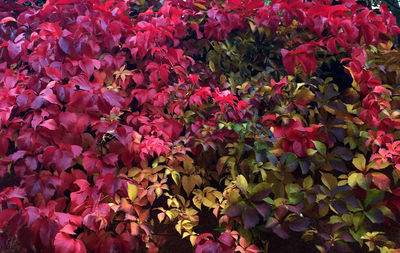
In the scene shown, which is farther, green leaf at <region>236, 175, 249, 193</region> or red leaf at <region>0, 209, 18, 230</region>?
green leaf at <region>236, 175, 249, 193</region>

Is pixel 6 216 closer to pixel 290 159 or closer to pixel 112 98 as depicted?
pixel 112 98

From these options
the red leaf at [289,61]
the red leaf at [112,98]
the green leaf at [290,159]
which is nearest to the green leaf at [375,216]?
the green leaf at [290,159]

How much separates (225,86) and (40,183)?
106cm

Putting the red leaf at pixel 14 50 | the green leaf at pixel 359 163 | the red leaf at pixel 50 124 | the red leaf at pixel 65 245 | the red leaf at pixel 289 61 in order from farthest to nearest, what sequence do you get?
the red leaf at pixel 14 50
the red leaf at pixel 289 61
the green leaf at pixel 359 163
the red leaf at pixel 50 124
the red leaf at pixel 65 245

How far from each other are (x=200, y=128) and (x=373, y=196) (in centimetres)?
86

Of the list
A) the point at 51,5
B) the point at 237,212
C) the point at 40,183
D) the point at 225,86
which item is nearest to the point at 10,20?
the point at 51,5

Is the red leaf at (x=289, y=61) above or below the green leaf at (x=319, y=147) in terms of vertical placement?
above

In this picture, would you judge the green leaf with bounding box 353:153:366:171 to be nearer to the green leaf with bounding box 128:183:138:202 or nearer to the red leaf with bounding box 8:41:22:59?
the green leaf with bounding box 128:183:138:202

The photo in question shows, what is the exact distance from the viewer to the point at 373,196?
164 centimetres

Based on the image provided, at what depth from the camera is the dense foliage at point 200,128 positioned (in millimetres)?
1623

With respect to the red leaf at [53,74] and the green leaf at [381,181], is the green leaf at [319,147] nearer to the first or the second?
the green leaf at [381,181]

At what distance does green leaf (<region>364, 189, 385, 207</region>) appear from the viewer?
1633 millimetres

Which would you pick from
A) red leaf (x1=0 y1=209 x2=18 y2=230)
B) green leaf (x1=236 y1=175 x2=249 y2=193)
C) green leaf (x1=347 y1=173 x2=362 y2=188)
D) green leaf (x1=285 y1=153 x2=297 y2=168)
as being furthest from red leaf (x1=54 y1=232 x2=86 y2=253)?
green leaf (x1=347 y1=173 x2=362 y2=188)

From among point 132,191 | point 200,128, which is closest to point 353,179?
point 200,128
